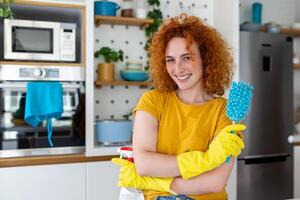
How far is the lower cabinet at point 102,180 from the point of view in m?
2.50

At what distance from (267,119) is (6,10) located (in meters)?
2.13

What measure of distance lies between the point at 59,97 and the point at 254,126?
1.56 metres

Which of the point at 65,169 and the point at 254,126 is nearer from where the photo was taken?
the point at 65,169

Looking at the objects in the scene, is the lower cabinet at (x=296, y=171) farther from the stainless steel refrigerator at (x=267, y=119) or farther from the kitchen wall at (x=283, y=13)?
the kitchen wall at (x=283, y=13)

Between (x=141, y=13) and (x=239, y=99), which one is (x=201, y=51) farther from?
(x=141, y=13)

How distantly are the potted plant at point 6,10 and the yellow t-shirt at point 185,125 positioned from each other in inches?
55.1

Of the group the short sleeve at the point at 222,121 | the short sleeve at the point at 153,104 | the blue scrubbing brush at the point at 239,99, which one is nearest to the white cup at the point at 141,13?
the short sleeve at the point at 153,104

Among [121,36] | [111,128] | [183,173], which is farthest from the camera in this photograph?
[121,36]

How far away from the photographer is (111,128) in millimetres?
2615

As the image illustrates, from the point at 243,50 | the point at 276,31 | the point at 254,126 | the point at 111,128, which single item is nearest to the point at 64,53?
the point at 111,128

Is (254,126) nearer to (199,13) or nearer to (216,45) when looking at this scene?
(199,13)

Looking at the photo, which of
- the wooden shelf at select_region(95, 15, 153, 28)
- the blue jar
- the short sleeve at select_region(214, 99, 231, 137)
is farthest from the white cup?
the short sleeve at select_region(214, 99, 231, 137)

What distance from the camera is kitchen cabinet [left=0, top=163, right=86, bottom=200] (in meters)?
2.31

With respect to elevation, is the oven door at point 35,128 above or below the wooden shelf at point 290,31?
below
